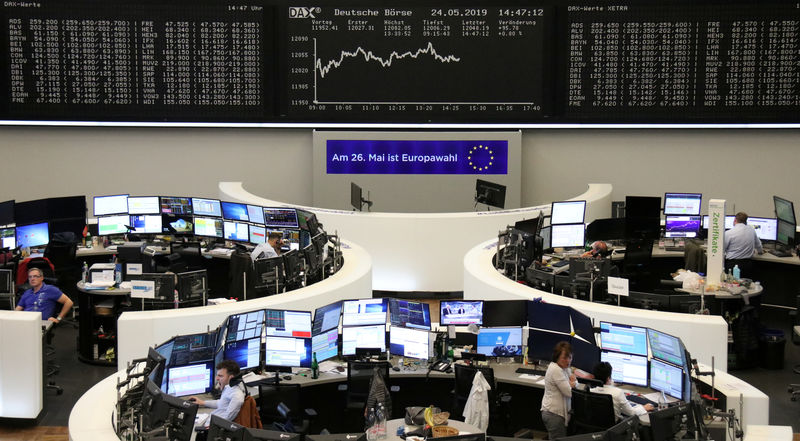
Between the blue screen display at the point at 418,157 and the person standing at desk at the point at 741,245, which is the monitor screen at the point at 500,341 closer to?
the person standing at desk at the point at 741,245

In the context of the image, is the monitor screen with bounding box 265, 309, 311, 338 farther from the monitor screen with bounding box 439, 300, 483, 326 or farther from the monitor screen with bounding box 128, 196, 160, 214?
the monitor screen with bounding box 128, 196, 160, 214

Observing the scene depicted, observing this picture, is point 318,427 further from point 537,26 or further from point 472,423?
point 537,26

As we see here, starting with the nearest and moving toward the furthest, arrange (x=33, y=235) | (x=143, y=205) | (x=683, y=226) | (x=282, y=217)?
(x=282, y=217)
(x=33, y=235)
(x=143, y=205)
(x=683, y=226)

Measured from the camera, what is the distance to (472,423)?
776cm

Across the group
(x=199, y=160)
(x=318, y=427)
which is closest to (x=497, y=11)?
(x=199, y=160)

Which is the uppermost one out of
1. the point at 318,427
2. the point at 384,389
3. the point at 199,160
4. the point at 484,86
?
the point at 484,86

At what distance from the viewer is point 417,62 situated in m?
14.6

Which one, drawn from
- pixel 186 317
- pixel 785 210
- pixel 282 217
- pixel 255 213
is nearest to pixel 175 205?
pixel 255 213

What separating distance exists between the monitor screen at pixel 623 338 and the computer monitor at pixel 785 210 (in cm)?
534

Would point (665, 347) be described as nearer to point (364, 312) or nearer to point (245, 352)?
point (364, 312)

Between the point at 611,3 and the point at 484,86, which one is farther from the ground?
the point at 611,3

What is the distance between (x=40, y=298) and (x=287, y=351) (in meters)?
3.25

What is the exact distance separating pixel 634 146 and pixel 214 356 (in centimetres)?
887

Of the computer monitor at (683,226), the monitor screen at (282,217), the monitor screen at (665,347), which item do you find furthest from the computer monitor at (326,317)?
the computer monitor at (683,226)
